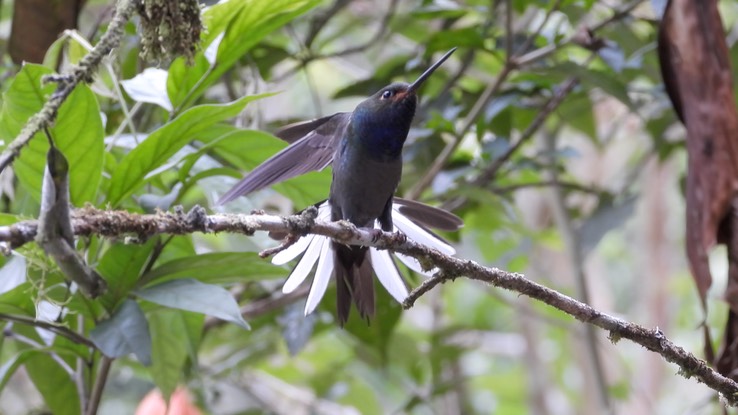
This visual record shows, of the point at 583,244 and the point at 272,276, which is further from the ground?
the point at 583,244

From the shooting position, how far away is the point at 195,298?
5.82 feet

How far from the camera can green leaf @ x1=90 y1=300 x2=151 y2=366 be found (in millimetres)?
1676

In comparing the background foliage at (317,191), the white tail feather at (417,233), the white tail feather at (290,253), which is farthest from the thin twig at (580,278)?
the white tail feather at (290,253)

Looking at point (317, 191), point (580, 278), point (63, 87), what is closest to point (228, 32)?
point (317, 191)

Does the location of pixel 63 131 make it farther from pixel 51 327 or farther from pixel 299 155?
pixel 299 155

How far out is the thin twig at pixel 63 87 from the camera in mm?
1107

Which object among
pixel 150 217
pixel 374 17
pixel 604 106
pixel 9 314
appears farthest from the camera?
pixel 604 106

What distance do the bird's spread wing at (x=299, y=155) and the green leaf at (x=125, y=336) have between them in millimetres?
271

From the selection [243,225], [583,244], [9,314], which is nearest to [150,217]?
[243,225]

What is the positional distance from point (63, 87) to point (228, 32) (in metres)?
0.94

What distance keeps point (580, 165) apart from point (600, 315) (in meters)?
4.71

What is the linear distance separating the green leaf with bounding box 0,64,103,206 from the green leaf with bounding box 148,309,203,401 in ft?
1.54

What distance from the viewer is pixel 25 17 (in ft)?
8.52

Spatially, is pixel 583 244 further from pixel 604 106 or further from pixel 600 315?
pixel 604 106
